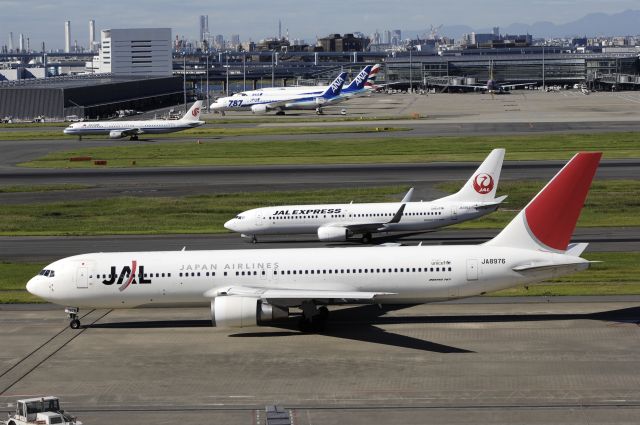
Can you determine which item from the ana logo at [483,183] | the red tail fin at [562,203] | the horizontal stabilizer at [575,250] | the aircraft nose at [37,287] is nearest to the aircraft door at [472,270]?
the red tail fin at [562,203]

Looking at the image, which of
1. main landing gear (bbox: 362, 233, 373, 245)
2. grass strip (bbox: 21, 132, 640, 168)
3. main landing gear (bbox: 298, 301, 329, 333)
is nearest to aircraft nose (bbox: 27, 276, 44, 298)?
main landing gear (bbox: 298, 301, 329, 333)

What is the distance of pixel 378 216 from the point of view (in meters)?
68.2

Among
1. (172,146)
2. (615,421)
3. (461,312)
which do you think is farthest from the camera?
(172,146)

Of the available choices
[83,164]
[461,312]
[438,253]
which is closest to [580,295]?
[461,312]

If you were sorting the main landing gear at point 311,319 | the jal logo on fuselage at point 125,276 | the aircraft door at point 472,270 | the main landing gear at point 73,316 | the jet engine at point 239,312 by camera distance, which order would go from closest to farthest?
1. the jet engine at point 239,312
2. the aircraft door at point 472,270
3. the main landing gear at point 311,319
4. the jal logo on fuselage at point 125,276
5. the main landing gear at point 73,316

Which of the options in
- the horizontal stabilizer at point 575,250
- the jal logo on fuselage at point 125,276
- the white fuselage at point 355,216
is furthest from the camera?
the white fuselage at point 355,216

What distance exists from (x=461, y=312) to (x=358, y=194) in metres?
41.7

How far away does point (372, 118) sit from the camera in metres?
184

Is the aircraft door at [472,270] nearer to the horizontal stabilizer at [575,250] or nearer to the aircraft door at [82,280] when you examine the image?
Result: the horizontal stabilizer at [575,250]

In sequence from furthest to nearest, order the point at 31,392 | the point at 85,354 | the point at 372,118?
the point at 372,118 < the point at 85,354 < the point at 31,392

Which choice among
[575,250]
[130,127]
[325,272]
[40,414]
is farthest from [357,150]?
[40,414]

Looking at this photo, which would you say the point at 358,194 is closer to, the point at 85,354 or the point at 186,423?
the point at 85,354

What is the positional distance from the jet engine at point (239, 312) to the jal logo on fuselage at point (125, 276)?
4.83 meters

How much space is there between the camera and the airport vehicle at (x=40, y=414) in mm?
29672
